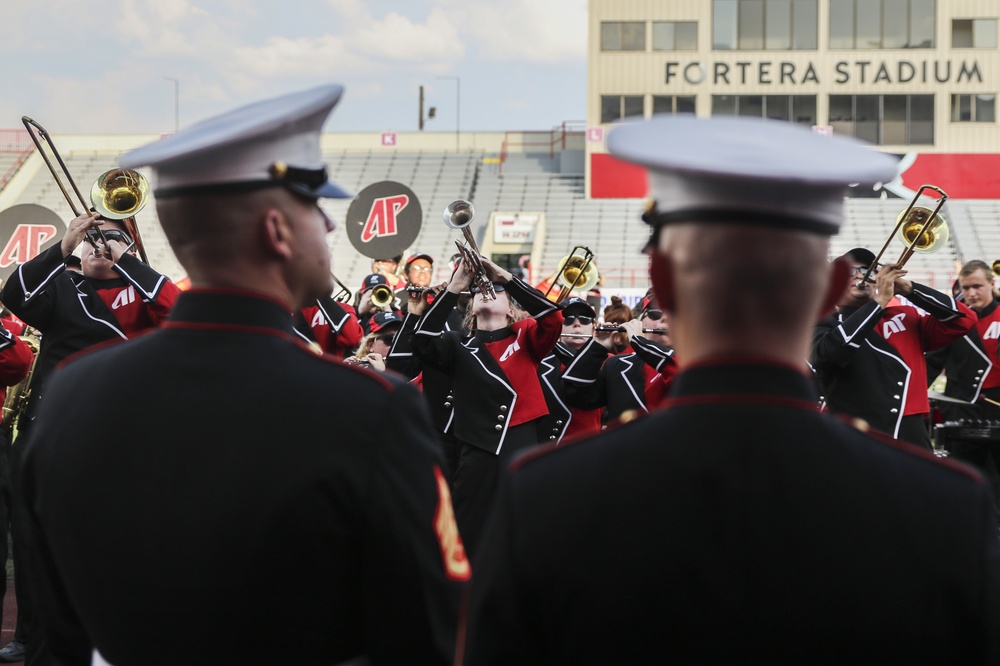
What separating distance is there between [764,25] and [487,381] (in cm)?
2716

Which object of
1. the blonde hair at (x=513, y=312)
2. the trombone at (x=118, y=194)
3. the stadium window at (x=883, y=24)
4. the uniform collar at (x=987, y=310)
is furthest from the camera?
the stadium window at (x=883, y=24)

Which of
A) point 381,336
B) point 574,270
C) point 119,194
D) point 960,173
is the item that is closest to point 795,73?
point 960,173

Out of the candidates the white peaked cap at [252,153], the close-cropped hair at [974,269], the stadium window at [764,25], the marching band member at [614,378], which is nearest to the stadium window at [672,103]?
the stadium window at [764,25]

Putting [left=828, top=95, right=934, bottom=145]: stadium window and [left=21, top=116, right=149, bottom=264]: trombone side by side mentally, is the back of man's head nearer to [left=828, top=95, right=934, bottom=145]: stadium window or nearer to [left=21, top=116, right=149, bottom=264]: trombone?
[left=21, top=116, right=149, bottom=264]: trombone

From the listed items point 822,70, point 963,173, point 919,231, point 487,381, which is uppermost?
point 822,70

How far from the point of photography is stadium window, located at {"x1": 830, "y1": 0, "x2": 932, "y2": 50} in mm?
31766

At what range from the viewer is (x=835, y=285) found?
5.00 ft

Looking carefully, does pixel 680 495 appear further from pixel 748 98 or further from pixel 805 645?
pixel 748 98

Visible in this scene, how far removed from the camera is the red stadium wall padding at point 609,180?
1271 inches

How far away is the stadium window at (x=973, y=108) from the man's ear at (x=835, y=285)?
1283 inches

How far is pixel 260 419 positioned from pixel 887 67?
3253 cm

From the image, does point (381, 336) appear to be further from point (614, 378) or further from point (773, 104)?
point (773, 104)

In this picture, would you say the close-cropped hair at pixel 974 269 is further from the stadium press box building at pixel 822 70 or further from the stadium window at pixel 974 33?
the stadium window at pixel 974 33

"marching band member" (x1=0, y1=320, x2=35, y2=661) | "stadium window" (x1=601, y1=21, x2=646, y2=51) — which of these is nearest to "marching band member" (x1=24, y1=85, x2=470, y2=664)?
"marching band member" (x1=0, y1=320, x2=35, y2=661)
